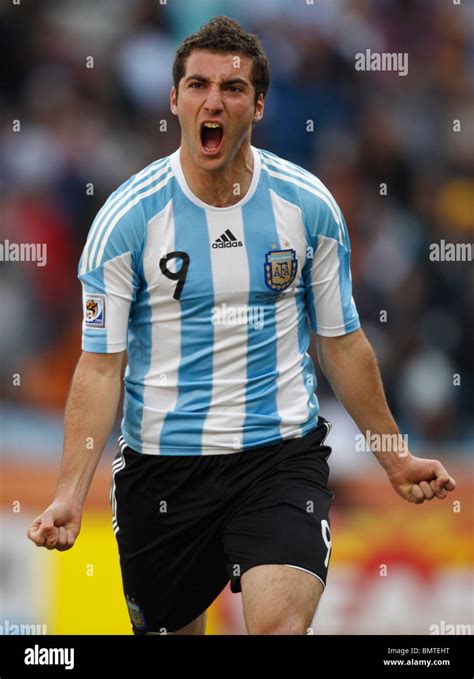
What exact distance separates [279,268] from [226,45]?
745mm

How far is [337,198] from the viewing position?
331 inches

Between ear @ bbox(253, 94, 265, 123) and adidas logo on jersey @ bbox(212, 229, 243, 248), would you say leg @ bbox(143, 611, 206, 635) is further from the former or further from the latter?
ear @ bbox(253, 94, 265, 123)

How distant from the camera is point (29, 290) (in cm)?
774

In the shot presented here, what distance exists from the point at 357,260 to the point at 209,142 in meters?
4.09

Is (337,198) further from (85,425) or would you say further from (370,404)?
(85,425)

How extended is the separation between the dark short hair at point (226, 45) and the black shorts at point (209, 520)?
1.20 metres

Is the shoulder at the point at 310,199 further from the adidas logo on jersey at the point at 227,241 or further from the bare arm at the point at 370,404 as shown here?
the bare arm at the point at 370,404

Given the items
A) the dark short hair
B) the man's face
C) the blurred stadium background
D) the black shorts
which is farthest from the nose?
the blurred stadium background

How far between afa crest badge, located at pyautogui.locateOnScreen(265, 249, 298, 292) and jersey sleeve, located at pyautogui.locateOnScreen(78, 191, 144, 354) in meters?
0.42

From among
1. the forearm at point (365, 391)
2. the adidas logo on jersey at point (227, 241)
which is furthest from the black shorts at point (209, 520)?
the adidas logo on jersey at point (227, 241)

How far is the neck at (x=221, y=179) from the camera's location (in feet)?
13.7

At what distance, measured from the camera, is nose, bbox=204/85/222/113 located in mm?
4047
